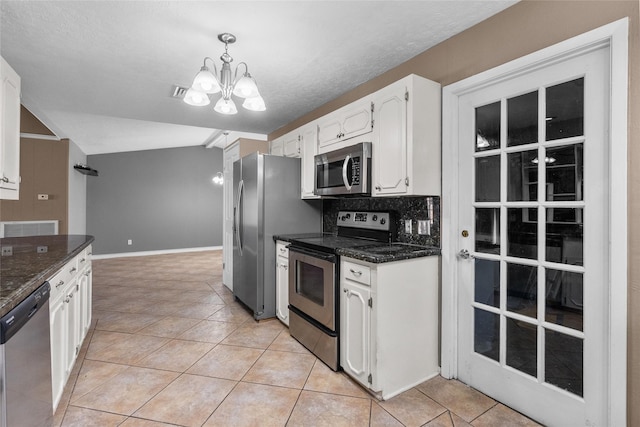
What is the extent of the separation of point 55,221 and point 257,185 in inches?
175

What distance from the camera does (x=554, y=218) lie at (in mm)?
1647

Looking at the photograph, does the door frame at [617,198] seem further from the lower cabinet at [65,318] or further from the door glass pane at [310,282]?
the lower cabinet at [65,318]

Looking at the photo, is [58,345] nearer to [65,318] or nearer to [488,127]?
[65,318]

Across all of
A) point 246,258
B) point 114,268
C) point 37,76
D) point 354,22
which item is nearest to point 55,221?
point 114,268

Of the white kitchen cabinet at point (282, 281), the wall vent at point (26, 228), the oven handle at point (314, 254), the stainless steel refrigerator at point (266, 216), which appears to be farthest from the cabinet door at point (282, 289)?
→ the wall vent at point (26, 228)

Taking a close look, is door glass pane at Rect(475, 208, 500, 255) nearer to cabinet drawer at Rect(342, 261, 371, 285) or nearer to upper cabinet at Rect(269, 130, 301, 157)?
cabinet drawer at Rect(342, 261, 371, 285)

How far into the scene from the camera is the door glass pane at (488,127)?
6.29ft

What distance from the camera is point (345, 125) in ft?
8.52

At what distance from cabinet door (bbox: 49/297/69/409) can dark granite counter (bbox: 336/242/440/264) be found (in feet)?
5.48

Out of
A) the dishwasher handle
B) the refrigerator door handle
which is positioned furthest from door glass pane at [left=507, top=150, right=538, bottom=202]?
the refrigerator door handle

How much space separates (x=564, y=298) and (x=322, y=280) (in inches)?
58.4

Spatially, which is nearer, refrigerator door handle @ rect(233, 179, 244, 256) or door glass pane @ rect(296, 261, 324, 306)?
door glass pane @ rect(296, 261, 324, 306)

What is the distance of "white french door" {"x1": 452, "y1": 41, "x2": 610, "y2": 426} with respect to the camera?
4.90ft

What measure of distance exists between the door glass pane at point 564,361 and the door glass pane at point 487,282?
32 centimetres
